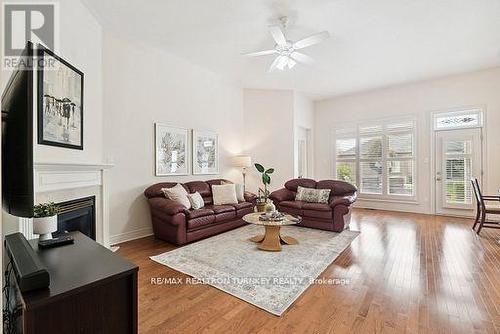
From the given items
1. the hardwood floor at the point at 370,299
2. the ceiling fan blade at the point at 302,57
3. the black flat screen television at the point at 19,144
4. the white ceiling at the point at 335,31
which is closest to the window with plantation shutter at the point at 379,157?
the white ceiling at the point at 335,31

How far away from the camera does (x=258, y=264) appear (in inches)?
113

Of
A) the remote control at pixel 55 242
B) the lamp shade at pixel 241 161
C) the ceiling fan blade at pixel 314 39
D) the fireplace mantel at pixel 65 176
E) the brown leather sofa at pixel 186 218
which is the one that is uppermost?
the ceiling fan blade at pixel 314 39

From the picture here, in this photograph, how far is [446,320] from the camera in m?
1.86

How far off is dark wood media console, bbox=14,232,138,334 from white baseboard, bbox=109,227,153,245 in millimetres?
2598

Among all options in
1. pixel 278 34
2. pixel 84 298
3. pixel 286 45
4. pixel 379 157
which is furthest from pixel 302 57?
pixel 379 157

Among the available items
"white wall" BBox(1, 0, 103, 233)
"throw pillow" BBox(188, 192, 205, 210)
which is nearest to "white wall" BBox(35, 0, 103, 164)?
"white wall" BBox(1, 0, 103, 233)

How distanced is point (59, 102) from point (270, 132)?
4.56 meters

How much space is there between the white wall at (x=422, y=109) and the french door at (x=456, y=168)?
0.17m

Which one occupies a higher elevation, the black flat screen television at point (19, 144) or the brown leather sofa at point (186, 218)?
the black flat screen television at point (19, 144)

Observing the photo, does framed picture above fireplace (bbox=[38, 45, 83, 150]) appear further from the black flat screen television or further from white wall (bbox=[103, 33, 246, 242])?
the black flat screen television

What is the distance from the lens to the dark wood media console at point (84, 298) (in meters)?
0.94

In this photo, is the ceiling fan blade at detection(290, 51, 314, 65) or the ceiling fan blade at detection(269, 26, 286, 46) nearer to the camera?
the ceiling fan blade at detection(269, 26, 286, 46)

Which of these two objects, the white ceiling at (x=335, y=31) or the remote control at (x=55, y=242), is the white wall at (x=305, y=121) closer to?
the white ceiling at (x=335, y=31)

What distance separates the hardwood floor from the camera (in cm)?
182
